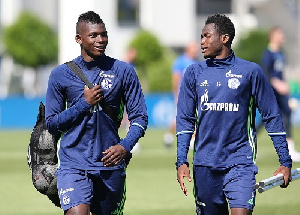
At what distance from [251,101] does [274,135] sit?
1.07ft

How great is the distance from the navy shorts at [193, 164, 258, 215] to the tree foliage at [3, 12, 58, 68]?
54.9 metres

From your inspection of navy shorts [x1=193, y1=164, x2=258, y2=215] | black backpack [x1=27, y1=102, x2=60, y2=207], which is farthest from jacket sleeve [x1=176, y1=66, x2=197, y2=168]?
black backpack [x1=27, y1=102, x2=60, y2=207]

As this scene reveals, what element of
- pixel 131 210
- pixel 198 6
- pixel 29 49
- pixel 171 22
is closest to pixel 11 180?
pixel 131 210

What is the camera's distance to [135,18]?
66.2 meters

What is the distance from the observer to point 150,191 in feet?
44.5

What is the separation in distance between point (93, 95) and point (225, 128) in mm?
1070

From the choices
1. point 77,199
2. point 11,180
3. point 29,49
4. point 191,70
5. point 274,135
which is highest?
point 191,70

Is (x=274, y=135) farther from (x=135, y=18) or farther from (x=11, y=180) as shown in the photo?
(x=135, y=18)

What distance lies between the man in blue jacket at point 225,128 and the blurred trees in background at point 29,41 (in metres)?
54.8

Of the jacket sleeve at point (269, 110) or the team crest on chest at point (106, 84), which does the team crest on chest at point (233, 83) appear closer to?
the jacket sleeve at point (269, 110)

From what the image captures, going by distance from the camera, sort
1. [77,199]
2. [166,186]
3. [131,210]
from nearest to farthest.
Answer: [77,199], [131,210], [166,186]

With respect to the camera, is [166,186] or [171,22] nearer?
[166,186]

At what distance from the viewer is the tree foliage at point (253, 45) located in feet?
189

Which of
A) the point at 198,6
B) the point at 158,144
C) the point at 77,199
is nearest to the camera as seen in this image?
the point at 77,199
